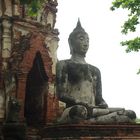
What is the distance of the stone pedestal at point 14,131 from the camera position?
11.9 m

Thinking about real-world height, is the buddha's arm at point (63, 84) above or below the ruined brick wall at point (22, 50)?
below

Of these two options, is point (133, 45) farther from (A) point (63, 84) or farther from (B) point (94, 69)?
(A) point (63, 84)

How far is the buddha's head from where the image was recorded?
8266 mm

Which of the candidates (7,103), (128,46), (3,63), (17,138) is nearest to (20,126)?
(17,138)

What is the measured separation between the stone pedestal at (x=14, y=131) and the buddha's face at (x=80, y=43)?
434cm

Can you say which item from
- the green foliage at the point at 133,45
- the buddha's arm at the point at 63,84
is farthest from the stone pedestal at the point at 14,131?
the buddha's arm at the point at 63,84

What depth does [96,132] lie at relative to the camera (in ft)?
21.6

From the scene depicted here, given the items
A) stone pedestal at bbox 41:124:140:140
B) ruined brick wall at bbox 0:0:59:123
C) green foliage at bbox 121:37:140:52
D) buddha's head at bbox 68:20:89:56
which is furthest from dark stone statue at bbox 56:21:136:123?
ruined brick wall at bbox 0:0:59:123

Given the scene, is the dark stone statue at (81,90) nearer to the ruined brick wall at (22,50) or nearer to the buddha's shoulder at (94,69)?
the buddha's shoulder at (94,69)

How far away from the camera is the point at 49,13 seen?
16766 millimetres

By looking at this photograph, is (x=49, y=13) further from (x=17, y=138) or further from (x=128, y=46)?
(x=17, y=138)

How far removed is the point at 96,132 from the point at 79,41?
2.23 meters

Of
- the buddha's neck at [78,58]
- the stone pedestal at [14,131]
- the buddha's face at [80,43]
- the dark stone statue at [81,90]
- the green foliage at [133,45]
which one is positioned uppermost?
the green foliage at [133,45]

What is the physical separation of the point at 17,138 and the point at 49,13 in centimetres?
634
